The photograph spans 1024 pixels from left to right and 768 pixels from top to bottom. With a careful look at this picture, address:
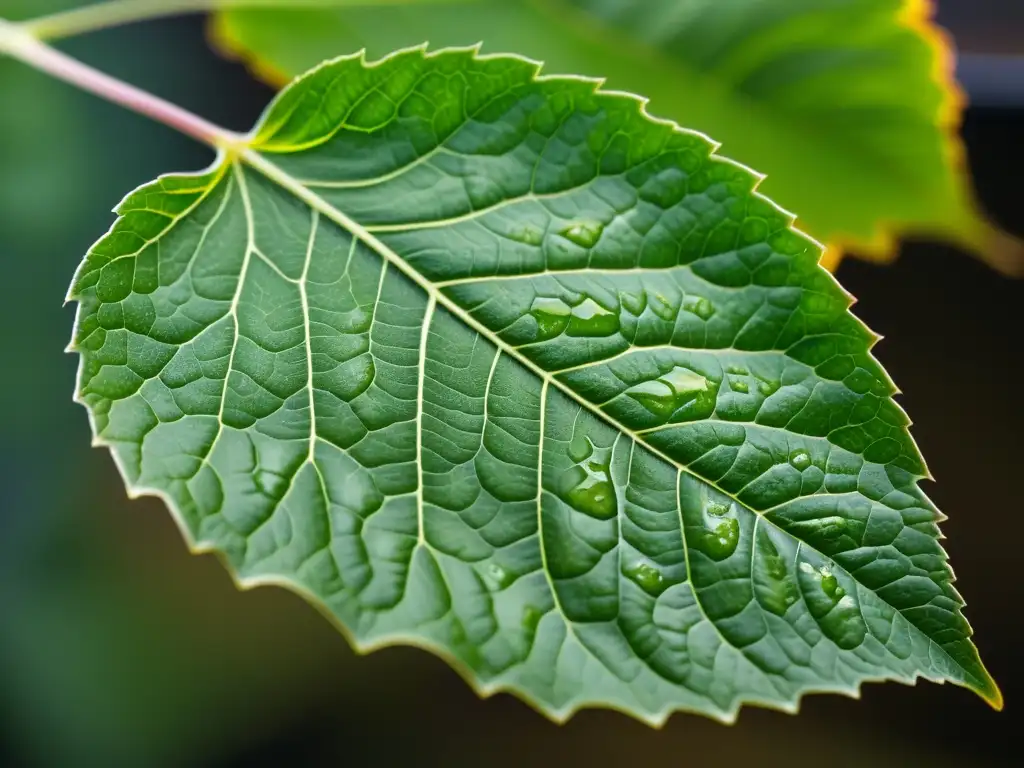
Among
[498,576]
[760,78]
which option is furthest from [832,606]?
[760,78]

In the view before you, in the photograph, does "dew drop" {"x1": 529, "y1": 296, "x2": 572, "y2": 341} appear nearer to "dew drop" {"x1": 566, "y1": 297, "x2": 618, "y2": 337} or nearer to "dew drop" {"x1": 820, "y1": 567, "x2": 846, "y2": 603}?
"dew drop" {"x1": 566, "y1": 297, "x2": 618, "y2": 337}

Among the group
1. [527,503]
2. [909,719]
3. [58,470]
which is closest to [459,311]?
[527,503]

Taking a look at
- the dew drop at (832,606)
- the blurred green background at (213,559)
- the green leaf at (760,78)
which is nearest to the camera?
the dew drop at (832,606)

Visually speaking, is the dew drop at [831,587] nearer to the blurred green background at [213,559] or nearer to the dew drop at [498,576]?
the dew drop at [498,576]

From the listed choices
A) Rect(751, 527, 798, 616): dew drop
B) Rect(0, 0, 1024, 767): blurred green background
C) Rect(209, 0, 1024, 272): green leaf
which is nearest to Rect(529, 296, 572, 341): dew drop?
Rect(751, 527, 798, 616): dew drop

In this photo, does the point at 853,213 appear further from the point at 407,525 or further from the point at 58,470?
the point at 58,470

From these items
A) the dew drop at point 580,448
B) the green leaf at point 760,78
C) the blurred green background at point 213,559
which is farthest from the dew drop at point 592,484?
the blurred green background at point 213,559
